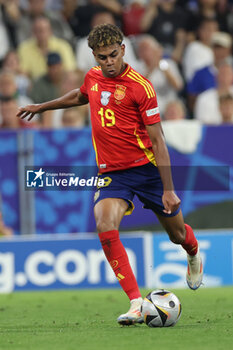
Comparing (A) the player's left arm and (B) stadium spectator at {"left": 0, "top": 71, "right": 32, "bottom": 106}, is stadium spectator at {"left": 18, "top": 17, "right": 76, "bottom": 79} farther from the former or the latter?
(A) the player's left arm

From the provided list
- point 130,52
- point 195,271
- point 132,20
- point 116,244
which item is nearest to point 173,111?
point 130,52

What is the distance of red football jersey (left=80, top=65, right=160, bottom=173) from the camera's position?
629 cm

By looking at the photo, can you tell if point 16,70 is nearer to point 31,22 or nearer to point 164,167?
point 31,22

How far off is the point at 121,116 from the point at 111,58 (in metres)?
0.47

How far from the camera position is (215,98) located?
11.9m

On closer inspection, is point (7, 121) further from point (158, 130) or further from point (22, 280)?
point (158, 130)

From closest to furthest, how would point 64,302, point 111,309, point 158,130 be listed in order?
1. point 158,130
2. point 111,309
3. point 64,302

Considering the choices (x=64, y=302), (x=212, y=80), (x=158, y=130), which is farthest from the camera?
(x=212, y=80)

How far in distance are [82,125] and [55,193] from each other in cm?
130

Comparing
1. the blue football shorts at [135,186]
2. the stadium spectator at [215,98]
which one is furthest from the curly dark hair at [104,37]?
the stadium spectator at [215,98]

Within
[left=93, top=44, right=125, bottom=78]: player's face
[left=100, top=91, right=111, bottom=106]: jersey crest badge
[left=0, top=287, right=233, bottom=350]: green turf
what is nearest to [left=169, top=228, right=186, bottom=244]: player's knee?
[left=0, top=287, right=233, bottom=350]: green turf

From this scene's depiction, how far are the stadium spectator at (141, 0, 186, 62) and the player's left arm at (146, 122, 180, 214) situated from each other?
7493 millimetres

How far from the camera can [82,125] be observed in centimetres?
1148

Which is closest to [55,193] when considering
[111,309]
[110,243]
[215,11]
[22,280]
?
[22,280]
